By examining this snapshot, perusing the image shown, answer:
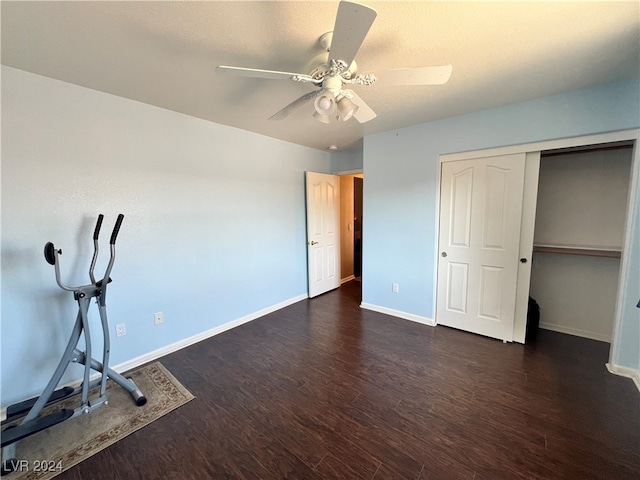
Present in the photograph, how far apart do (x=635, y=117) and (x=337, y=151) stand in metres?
3.22

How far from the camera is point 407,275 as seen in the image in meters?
3.28

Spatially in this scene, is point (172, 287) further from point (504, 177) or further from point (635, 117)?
point (635, 117)

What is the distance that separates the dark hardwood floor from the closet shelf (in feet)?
2.99

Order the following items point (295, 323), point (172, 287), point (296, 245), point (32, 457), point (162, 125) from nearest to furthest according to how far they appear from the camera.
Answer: point (32, 457) → point (162, 125) → point (172, 287) → point (295, 323) → point (296, 245)

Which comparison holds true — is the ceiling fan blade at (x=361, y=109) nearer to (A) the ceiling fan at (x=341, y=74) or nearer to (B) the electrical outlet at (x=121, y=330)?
(A) the ceiling fan at (x=341, y=74)

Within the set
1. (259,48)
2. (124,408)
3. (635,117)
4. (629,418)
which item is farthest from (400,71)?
(124,408)

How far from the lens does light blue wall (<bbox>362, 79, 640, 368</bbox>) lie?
210 centimetres

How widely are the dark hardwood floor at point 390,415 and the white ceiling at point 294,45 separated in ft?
7.73

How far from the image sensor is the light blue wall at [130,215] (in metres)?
1.84

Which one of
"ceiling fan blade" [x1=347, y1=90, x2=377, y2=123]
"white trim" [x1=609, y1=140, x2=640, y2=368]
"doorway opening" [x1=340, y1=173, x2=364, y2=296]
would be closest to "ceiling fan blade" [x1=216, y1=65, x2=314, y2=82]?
"ceiling fan blade" [x1=347, y1=90, x2=377, y2=123]

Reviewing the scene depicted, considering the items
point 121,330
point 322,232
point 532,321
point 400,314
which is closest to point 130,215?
point 121,330

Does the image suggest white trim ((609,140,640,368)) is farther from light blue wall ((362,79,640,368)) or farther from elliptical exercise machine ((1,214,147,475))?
elliptical exercise machine ((1,214,147,475))

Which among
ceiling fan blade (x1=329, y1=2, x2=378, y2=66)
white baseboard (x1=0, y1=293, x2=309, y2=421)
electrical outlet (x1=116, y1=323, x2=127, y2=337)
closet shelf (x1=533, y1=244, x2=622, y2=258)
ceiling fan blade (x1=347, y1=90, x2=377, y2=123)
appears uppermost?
ceiling fan blade (x1=329, y1=2, x2=378, y2=66)

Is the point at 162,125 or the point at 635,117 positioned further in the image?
the point at 162,125
